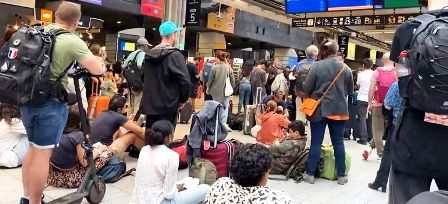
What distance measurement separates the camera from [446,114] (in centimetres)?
170

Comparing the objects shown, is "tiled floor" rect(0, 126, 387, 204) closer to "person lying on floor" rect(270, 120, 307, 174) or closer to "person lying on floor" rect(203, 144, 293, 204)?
"person lying on floor" rect(270, 120, 307, 174)

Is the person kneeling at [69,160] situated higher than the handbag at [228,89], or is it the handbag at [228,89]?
the handbag at [228,89]

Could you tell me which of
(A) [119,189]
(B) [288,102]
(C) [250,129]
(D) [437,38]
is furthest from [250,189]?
(B) [288,102]

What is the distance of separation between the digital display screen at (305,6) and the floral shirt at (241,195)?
8709mm

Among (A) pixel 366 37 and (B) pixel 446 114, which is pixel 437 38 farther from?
(A) pixel 366 37

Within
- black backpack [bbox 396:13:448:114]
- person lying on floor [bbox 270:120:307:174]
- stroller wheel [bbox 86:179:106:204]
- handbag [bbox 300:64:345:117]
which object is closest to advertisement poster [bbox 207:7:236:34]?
person lying on floor [bbox 270:120:307:174]

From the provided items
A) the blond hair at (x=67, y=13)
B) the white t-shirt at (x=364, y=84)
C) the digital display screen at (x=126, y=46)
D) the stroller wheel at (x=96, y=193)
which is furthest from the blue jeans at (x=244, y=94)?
the blond hair at (x=67, y=13)

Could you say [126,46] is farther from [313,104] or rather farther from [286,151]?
[313,104]

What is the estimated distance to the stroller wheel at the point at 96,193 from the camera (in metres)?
3.35

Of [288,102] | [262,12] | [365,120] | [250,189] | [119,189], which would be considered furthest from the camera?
[262,12]

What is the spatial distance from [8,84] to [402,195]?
218 centimetres

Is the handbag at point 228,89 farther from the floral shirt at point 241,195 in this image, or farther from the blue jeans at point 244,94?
the floral shirt at point 241,195

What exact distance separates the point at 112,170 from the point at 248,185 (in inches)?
104

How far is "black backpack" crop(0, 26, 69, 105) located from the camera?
103 inches
